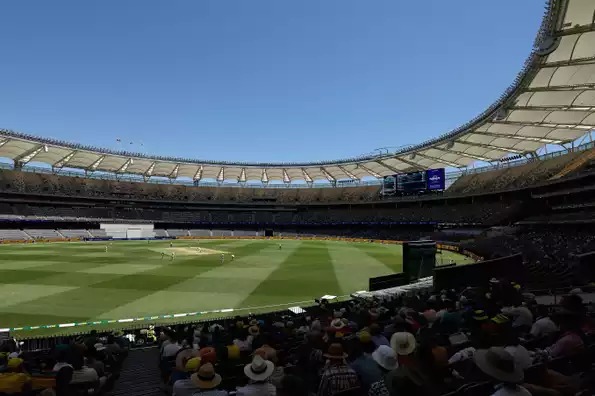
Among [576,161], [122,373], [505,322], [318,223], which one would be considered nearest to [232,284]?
[122,373]

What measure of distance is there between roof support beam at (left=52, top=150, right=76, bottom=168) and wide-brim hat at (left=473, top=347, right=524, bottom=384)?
78498mm

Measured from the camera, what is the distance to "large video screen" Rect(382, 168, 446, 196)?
2653 inches

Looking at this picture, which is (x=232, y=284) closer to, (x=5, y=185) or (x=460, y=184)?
(x=460, y=184)

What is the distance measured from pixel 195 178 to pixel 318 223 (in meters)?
35.2

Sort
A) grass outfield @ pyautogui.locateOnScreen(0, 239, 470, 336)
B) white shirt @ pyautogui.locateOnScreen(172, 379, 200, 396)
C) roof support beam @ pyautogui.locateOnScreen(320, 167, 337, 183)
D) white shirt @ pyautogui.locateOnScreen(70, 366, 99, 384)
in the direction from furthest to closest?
roof support beam @ pyautogui.locateOnScreen(320, 167, 337, 183) < grass outfield @ pyautogui.locateOnScreen(0, 239, 470, 336) < white shirt @ pyautogui.locateOnScreen(70, 366, 99, 384) < white shirt @ pyautogui.locateOnScreen(172, 379, 200, 396)

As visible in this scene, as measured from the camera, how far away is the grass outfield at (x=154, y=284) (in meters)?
17.5

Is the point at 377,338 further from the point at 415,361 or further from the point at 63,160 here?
the point at 63,160

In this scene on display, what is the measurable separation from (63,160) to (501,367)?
3443 inches

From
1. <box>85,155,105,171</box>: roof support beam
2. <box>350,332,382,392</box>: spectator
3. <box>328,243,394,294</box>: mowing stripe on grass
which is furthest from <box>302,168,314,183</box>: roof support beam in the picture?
<box>350,332,382,392</box>: spectator

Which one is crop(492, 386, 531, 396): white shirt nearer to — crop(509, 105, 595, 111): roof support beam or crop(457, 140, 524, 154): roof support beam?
crop(509, 105, 595, 111): roof support beam

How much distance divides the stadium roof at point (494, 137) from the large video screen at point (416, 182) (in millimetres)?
3223

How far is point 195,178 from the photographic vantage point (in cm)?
10069

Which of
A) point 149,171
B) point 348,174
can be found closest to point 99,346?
point 348,174

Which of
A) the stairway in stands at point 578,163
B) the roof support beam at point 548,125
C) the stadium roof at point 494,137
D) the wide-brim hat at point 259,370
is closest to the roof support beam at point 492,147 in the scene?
the stadium roof at point 494,137
